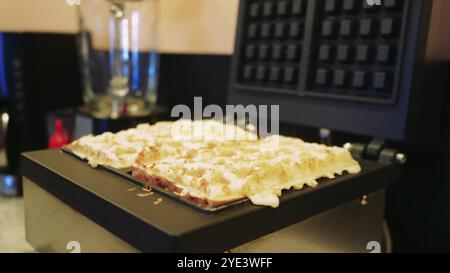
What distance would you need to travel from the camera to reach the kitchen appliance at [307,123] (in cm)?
47

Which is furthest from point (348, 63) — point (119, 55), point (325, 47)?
point (119, 55)

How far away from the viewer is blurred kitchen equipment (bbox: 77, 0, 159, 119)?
129 centimetres

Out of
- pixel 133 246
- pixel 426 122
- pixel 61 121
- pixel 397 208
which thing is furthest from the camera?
pixel 61 121

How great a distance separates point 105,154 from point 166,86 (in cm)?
86

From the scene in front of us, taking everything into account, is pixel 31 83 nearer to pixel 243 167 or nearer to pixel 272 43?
pixel 272 43

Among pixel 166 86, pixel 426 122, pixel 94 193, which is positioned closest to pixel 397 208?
pixel 426 122

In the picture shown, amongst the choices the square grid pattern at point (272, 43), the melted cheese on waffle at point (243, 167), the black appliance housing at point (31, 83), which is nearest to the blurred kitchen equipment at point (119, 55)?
the black appliance housing at point (31, 83)

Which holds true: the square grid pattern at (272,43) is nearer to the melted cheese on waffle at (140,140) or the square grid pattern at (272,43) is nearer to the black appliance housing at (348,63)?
the black appliance housing at (348,63)

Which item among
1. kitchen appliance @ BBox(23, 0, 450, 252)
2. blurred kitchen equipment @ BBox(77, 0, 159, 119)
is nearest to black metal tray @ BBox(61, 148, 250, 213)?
kitchen appliance @ BBox(23, 0, 450, 252)

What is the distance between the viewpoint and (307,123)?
876 millimetres

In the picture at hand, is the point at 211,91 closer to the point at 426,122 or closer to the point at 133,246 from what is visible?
the point at 426,122

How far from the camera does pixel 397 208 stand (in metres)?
0.94

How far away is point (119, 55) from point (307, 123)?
0.72 m

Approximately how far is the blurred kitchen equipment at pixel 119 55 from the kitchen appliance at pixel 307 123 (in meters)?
0.44
